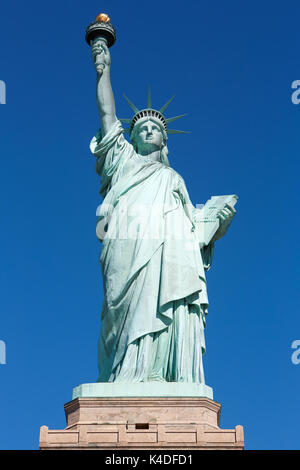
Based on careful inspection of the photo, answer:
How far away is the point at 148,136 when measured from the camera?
21.6 meters

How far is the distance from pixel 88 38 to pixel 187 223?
522 cm

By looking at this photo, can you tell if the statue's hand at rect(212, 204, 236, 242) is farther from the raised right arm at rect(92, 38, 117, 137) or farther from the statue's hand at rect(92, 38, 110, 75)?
the statue's hand at rect(92, 38, 110, 75)

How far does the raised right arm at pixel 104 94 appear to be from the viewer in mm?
21078

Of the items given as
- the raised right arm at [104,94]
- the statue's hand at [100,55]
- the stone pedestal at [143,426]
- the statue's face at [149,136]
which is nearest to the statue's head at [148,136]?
the statue's face at [149,136]

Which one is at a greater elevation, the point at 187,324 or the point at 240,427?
the point at 187,324

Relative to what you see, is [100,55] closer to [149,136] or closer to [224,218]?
[149,136]

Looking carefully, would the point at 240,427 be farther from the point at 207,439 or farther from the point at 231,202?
the point at 231,202

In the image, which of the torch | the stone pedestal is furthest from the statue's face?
the stone pedestal

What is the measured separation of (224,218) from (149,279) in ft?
9.00

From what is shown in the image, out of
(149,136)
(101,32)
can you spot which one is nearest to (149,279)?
(149,136)

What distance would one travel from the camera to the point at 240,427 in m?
16.1

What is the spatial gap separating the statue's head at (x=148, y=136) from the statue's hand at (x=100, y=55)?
147 cm

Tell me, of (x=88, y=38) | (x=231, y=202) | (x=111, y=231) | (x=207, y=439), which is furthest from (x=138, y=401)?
(x=88, y=38)

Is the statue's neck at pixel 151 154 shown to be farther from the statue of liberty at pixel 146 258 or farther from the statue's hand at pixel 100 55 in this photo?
the statue's hand at pixel 100 55
